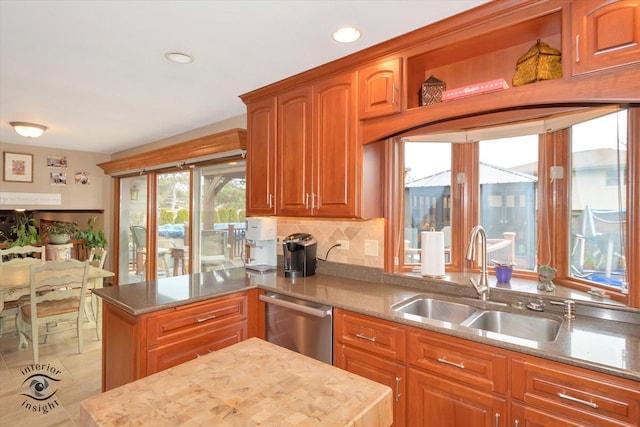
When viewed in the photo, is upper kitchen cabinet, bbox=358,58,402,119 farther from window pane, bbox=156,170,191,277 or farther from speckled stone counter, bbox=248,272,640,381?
window pane, bbox=156,170,191,277

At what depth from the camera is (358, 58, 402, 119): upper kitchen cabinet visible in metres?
2.03

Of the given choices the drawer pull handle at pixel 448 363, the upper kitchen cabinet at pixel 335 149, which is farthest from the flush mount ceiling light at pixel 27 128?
the drawer pull handle at pixel 448 363

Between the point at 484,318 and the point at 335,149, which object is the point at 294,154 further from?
the point at 484,318

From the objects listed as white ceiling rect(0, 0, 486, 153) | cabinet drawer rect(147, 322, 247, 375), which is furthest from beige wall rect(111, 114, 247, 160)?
cabinet drawer rect(147, 322, 247, 375)

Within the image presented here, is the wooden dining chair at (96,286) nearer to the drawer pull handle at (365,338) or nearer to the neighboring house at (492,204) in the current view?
the drawer pull handle at (365,338)

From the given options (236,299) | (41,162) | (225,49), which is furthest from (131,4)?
(41,162)

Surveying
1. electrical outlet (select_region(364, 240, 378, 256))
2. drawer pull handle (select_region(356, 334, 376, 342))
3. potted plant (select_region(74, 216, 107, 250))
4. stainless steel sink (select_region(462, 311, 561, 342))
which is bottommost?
drawer pull handle (select_region(356, 334, 376, 342))

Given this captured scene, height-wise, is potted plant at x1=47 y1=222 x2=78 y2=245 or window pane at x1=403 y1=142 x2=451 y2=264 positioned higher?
window pane at x1=403 y1=142 x2=451 y2=264

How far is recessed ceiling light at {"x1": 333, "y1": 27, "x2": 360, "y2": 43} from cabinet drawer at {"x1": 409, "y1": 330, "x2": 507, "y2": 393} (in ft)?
5.30

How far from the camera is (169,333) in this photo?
1.98 meters

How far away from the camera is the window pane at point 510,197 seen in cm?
213

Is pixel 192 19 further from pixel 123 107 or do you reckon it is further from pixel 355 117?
pixel 123 107

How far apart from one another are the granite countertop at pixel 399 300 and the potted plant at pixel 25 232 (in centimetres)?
377

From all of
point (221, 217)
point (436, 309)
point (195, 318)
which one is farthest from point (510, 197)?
A: point (221, 217)
